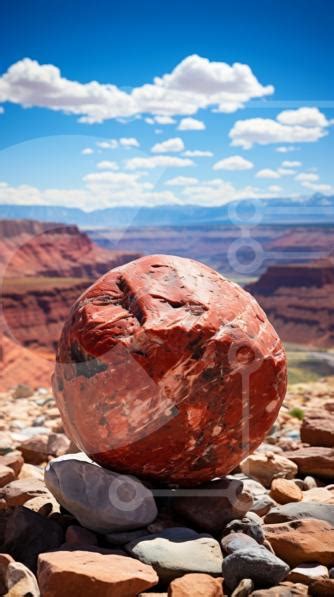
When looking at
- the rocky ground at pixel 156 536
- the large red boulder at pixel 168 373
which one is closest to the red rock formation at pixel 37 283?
the rocky ground at pixel 156 536

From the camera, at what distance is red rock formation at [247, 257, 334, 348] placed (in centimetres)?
10450

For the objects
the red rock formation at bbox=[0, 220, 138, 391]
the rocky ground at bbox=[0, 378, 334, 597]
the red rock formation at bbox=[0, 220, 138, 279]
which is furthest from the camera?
the red rock formation at bbox=[0, 220, 138, 279]

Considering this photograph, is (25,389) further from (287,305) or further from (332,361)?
(287,305)

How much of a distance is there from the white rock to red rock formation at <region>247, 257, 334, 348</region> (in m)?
96.8

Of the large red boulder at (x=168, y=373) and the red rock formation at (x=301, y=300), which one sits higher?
the large red boulder at (x=168, y=373)

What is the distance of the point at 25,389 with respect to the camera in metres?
23.4

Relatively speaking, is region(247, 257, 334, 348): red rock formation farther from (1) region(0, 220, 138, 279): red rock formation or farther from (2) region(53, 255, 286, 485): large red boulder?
(2) region(53, 255, 286, 485): large red boulder

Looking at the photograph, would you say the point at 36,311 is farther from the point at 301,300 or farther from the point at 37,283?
the point at 301,300

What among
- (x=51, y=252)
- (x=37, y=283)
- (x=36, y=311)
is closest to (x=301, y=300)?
(x=37, y=283)

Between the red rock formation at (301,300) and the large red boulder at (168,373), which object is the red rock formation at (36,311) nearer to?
the red rock formation at (301,300)

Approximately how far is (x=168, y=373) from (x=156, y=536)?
153 centimetres

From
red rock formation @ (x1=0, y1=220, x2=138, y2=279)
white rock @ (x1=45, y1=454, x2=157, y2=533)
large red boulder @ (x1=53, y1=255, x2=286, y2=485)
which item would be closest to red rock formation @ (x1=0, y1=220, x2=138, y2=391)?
red rock formation @ (x1=0, y1=220, x2=138, y2=279)

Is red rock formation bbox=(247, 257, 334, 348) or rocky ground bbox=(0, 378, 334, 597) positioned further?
red rock formation bbox=(247, 257, 334, 348)

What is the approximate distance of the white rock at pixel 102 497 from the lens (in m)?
6.15
